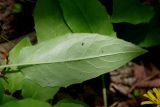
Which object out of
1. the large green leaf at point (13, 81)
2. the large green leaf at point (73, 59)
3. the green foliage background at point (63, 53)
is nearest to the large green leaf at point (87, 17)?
the green foliage background at point (63, 53)

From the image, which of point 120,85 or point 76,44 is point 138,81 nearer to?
point 120,85

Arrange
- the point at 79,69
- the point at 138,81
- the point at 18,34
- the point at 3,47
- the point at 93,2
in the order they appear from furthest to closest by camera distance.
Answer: the point at 138,81, the point at 18,34, the point at 3,47, the point at 93,2, the point at 79,69

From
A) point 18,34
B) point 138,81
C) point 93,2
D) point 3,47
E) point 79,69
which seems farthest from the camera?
point 138,81

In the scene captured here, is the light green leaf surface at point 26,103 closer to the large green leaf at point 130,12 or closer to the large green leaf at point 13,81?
the large green leaf at point 13,81

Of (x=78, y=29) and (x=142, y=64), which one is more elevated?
(x=78, y=29)

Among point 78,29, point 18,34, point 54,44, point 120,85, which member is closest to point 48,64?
point 54,44

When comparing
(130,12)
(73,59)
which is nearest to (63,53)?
(73,59)

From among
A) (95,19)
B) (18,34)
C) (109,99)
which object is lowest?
(109,99)

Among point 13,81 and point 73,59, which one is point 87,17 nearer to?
point 73,59
